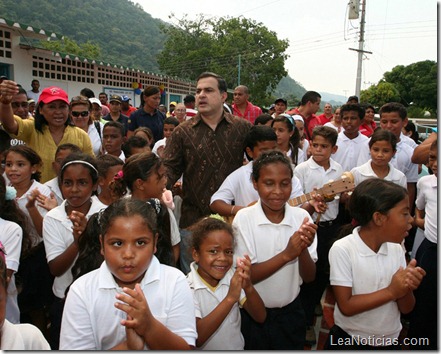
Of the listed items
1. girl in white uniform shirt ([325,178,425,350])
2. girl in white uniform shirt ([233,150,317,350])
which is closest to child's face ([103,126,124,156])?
girl in white uniform shirt ([233,150,317,350])

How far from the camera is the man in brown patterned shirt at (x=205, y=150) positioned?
10.3 ft

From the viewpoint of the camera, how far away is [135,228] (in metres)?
1.75

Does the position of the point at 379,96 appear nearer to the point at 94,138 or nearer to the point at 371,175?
the point at 371,175

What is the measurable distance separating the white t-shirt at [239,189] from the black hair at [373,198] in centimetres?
65

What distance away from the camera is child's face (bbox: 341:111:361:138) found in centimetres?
436

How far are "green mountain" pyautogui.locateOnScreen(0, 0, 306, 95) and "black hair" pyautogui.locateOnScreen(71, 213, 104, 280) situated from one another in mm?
47434

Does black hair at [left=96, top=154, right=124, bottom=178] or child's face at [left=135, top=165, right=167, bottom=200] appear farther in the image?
black hair at [left=96, top=154, right=124, bottom=178]

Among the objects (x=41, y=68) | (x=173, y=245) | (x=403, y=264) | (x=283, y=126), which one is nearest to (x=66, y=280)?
(x=173, y=245)

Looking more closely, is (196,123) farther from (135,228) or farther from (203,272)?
(135,228)

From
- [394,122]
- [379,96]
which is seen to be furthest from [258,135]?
[379,96]

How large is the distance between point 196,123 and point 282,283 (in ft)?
4.91

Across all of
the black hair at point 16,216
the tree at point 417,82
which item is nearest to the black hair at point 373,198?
the black hair at point 16,216

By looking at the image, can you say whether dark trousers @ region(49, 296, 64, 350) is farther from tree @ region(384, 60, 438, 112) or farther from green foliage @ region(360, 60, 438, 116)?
tree @ region(384, 60, 438, 112)

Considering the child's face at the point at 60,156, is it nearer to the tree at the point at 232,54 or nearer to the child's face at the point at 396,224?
the child's face at the point at 396,224
